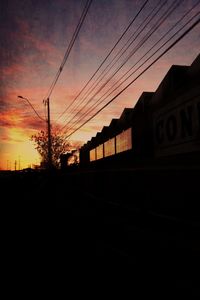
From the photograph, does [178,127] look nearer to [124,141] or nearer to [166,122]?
[166,122]

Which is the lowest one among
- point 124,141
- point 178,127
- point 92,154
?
point 178,127

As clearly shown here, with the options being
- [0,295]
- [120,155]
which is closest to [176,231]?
[0,295]

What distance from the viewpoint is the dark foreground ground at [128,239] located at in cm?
513

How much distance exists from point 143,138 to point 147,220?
9798mm

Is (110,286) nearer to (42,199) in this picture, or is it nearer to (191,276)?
(191,276)

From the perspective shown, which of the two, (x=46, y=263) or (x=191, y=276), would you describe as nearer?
(x=191, y=276)

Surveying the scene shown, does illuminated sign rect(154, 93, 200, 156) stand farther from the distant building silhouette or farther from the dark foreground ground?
the dark foreground ground

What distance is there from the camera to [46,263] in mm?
6047

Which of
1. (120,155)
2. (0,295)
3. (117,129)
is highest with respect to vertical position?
(117,129)

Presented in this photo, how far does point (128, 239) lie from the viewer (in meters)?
7.64

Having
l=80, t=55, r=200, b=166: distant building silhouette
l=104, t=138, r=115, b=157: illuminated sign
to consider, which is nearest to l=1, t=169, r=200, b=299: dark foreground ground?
l=80, t=55, r=200, b=166: distant building silhouette

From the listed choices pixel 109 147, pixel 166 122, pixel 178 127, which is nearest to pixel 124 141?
pixel 109 147

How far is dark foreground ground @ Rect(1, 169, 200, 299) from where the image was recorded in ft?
16.8

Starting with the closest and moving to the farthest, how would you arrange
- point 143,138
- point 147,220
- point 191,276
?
point 191,276 < point 147,220 < point 143,138
